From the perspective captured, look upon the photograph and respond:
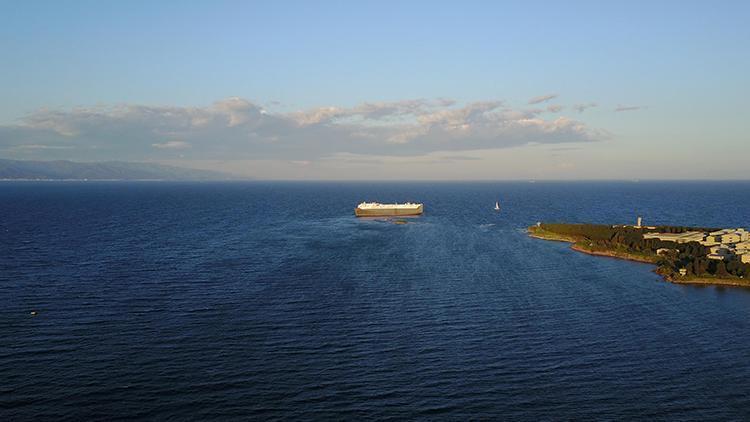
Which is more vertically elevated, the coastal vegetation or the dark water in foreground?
the coastal vegetation

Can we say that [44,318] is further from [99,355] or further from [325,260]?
[325,260]

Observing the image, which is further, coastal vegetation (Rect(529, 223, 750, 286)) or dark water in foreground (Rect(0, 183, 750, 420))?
coastal vegetation (Rect(529, 223, 750, 286))

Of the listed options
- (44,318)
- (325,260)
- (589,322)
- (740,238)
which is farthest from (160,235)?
(740,238)

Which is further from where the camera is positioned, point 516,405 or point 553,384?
point 553,384

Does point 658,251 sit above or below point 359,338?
above
